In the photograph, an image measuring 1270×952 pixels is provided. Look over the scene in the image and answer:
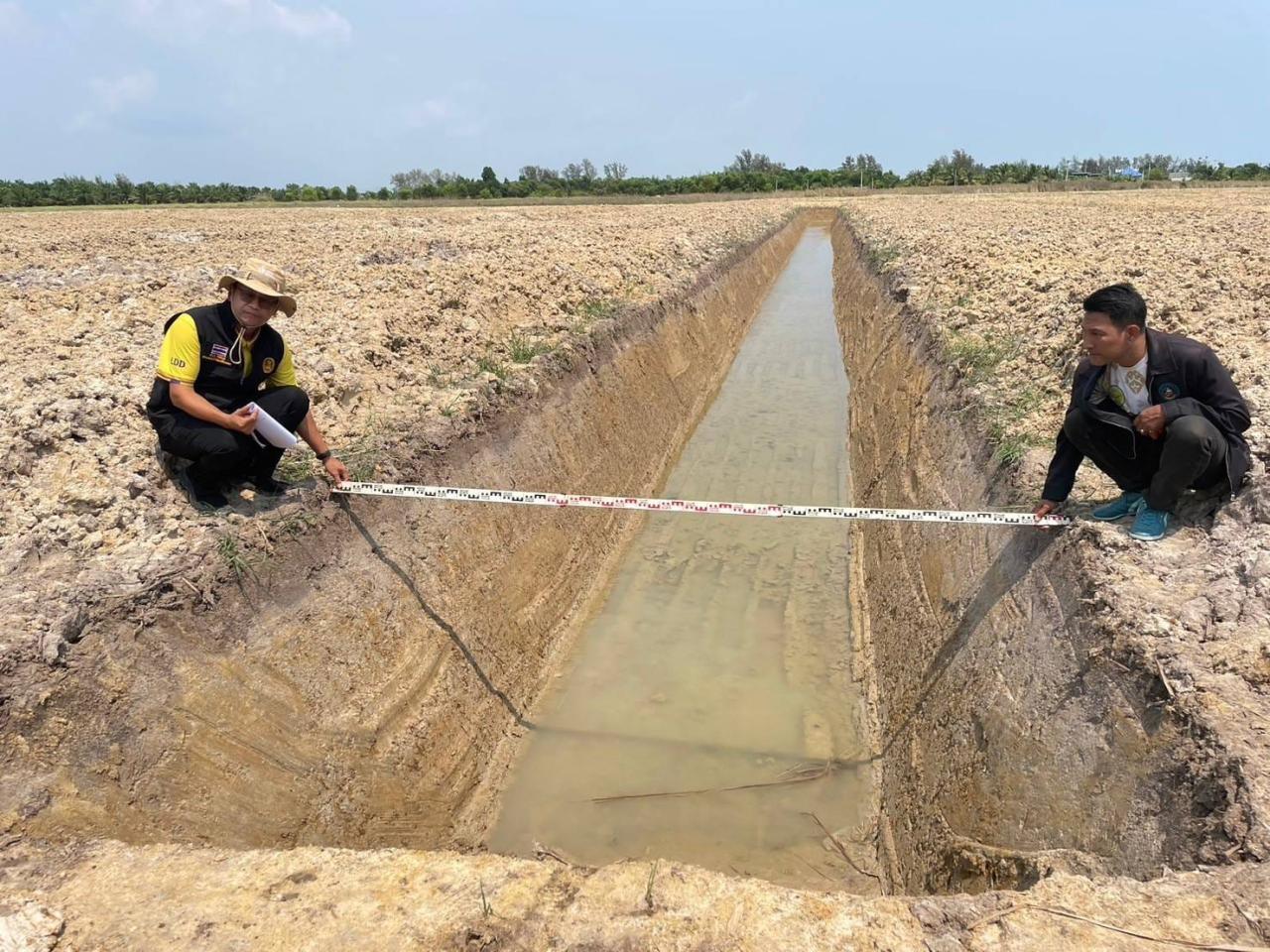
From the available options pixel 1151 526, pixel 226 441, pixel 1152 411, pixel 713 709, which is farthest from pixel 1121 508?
pixel 226 441

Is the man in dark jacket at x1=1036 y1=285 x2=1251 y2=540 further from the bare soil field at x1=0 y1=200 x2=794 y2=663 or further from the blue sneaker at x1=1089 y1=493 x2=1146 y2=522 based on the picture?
the bare soil field at x1=0 y1=200 x2=794 y2=663

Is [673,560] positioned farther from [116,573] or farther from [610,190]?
[610,190]

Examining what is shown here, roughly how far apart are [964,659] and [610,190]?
7467cm

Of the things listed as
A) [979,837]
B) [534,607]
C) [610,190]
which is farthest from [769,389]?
[610,190]

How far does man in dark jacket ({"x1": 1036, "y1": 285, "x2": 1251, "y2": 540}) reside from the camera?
136 inches

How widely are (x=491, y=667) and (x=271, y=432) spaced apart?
2.26 m

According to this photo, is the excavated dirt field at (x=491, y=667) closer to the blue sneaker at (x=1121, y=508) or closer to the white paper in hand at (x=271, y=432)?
the blue sneaker at (x=1121, y=508)

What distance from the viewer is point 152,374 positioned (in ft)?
17.9

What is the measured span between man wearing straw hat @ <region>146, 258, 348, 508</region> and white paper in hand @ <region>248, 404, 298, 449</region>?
0.04m

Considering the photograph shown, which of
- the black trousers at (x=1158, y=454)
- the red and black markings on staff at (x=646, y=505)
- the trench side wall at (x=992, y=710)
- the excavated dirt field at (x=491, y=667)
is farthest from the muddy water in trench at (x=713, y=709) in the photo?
the black trousers at (x=1158, y=454)

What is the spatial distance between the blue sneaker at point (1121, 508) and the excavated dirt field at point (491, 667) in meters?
0.17

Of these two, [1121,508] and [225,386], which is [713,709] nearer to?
[1121,508]

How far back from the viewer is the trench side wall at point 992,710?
9.63 ft

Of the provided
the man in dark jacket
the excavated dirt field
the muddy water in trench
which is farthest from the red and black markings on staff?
the muddy water in trench
